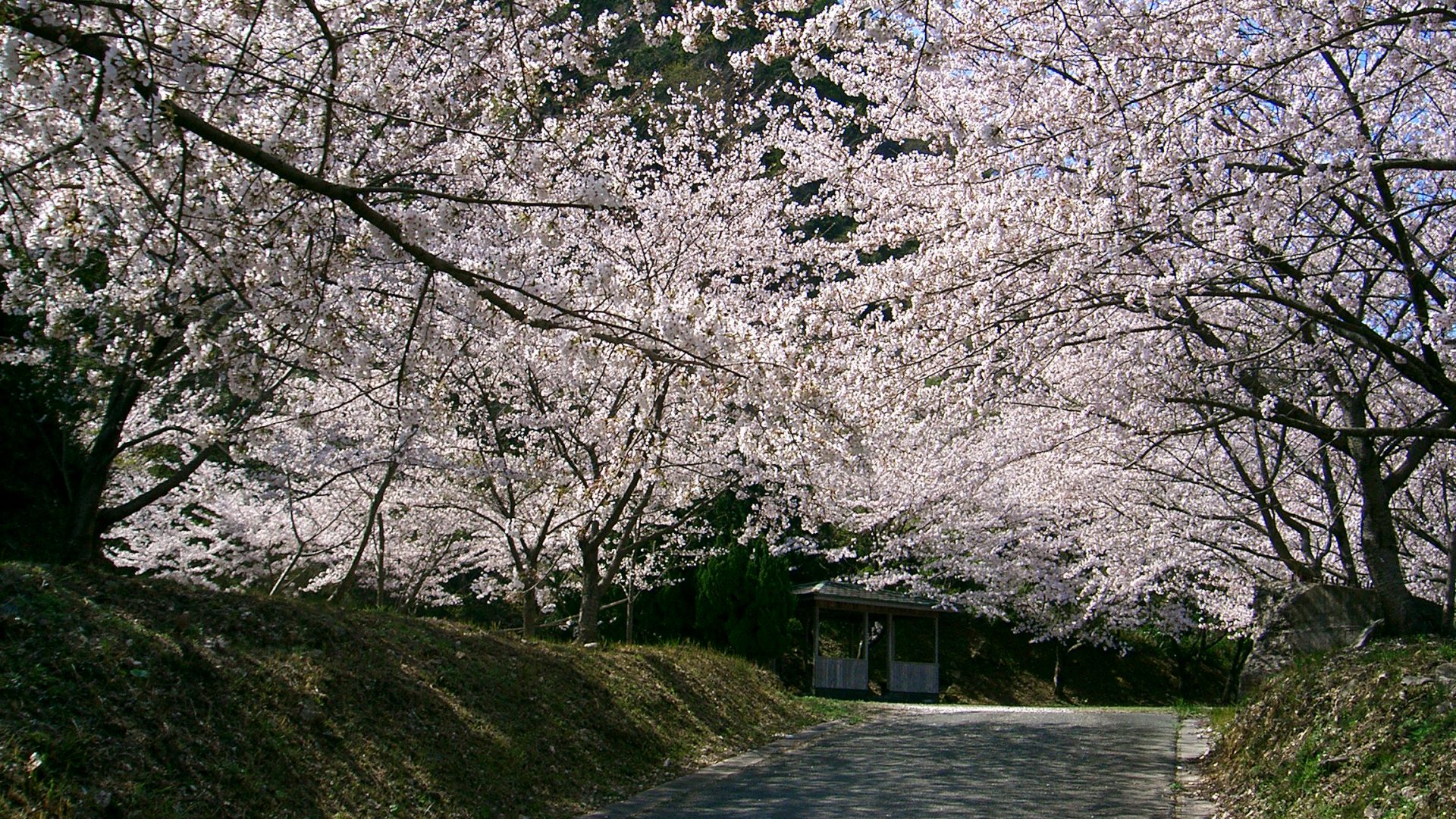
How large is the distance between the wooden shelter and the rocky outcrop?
12930 millimetres

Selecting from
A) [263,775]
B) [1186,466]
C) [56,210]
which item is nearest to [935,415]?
[1186,466]

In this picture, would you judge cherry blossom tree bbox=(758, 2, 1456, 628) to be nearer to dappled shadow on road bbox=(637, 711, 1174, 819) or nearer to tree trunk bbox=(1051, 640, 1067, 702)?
dappled shadow on road bbox=(637, 711, 1174, 819)

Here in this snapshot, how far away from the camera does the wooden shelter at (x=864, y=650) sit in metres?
22.7

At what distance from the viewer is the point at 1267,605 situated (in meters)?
12.1

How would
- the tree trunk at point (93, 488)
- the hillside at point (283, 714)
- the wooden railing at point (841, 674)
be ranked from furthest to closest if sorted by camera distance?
the wooden railing at point (841, 674)
the tree trunk at point (93, 488)
the hillside at point (283, 714)

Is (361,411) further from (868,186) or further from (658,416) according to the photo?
(868,186)

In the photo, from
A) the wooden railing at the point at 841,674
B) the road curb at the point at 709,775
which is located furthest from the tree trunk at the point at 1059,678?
the road curb at the point at 709,775

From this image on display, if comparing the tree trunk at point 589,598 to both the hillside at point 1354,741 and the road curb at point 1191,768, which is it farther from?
the hillside at point 1354,741

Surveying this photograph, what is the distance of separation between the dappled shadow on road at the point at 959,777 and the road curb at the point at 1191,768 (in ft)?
0.33

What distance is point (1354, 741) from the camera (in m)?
5.98

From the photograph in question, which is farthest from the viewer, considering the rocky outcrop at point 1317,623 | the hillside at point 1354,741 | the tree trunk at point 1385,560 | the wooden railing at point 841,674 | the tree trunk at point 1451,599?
the wooden railing at point 841,674

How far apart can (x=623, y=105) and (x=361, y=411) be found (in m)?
5.86

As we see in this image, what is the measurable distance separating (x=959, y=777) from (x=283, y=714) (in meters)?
5.28

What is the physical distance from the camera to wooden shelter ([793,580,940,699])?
74.5ft
